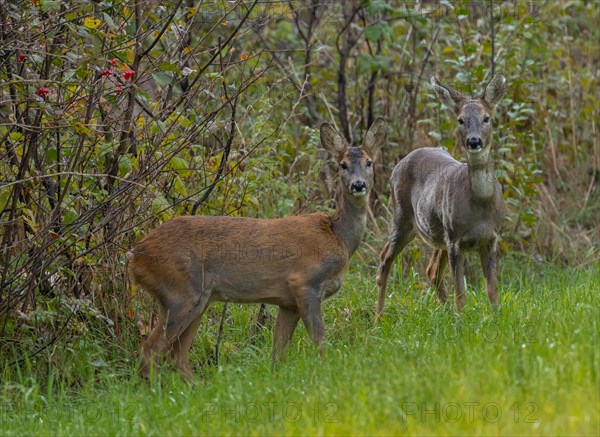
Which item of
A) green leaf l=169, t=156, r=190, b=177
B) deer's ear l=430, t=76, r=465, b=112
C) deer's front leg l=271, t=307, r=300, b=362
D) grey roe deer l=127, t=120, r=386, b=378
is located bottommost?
deer's front leg l=271, t=307, r=300, b=362

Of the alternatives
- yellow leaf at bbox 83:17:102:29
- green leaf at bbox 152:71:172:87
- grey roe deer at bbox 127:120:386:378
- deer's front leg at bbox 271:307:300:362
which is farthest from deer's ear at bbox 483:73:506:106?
yellow leaf at bbox 83:17:102:29

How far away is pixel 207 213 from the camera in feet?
26.3

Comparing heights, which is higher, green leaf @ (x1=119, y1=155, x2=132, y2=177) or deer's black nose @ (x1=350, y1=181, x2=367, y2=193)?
green leaf @ (x1=119, y1=155, x2=132, y2=177)

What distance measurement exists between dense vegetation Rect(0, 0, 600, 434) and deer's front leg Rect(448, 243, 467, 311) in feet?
0.53

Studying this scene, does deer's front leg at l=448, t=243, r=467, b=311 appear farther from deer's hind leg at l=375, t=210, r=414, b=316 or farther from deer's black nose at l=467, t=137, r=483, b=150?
deer's hind leg at l=375, t=210, r=414, b=316

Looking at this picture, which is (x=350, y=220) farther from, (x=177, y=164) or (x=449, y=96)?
(x=449, y=96)

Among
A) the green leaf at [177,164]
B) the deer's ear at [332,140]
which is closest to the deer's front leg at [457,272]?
the deer's ear at [332,140]

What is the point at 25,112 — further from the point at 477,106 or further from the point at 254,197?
the point at 477,106

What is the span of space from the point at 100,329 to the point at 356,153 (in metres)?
2.03

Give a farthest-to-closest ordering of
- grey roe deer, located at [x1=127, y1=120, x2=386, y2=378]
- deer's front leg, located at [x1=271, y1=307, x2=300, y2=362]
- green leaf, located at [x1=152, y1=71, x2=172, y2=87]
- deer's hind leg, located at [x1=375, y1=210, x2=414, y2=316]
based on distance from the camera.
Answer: deer's hind leg, located at [x1=375, y1=210, x2=414, y2=316]
deer's front leg, located at [x1=271, y1=307, x2=300, y2=362]
grey roe deer, located at [x1=127, y1=120, x2=386, y2=378]
green leaf, located at [x1=152, y1=71, x2=172, y2=87]

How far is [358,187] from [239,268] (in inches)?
36.1

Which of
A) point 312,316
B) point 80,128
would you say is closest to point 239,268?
point 312,316

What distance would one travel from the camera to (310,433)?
465 cm

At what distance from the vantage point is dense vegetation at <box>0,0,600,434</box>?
525 centimetres
